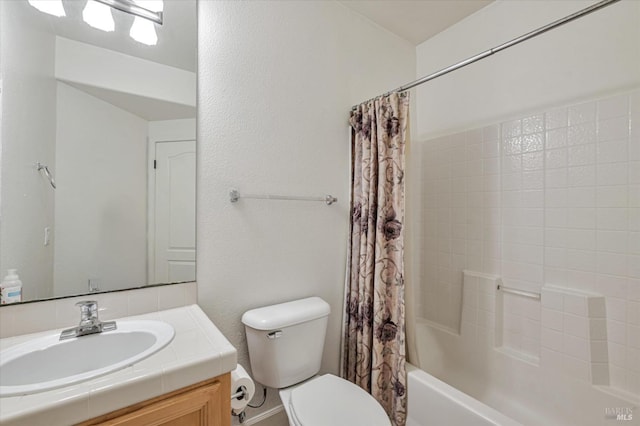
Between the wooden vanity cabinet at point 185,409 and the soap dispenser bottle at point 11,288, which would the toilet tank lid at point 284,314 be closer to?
the wooden vanity cabinet at point 185,409

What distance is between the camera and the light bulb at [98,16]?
1085 mm

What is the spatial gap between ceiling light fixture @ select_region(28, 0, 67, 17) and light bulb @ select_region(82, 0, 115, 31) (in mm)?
70

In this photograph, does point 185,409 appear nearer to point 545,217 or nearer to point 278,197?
point 278,197

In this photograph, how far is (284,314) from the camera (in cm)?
132

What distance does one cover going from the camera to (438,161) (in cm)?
209

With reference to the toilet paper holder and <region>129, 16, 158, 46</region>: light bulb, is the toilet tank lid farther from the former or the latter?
<region>129, 16, 158, 46</region>: light bulb

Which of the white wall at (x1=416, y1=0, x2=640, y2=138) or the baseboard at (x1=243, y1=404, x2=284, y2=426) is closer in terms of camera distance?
the white wall at (x1=416, y1=0, x2=640, y2=138)

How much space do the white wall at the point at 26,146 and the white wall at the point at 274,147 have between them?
0.51m

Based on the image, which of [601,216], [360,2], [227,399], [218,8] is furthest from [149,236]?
[601,216]

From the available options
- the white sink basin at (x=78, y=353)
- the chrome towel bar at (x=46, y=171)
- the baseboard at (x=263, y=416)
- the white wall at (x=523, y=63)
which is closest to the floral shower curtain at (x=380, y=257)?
the baseboard at (x=263, y=416)

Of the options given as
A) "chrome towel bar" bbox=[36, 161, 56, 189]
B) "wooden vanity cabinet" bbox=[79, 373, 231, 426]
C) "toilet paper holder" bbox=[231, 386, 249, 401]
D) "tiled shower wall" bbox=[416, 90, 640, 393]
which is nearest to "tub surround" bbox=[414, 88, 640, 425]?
"tiled shower wall" bbox=[416, 90, 640, 393]

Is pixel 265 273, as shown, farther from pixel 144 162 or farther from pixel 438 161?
pixel 438 161

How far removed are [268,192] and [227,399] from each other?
91 centimetres

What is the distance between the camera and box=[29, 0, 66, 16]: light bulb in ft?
3.36
